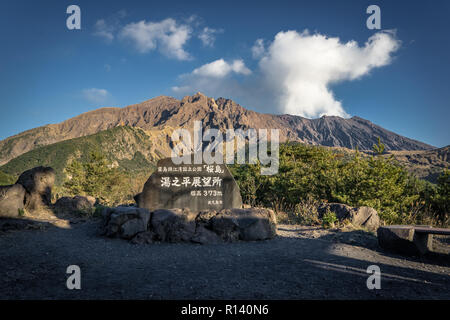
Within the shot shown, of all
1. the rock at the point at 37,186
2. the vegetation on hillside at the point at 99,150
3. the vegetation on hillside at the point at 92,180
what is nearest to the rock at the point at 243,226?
the rock at the point at 37,186

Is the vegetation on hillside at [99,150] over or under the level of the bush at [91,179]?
over

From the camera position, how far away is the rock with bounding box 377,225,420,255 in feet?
17.8

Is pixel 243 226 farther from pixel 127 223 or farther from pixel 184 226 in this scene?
pixel 127 223

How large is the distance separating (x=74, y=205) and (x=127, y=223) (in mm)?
5903

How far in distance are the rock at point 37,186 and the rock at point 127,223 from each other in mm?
5660

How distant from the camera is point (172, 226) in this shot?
22.2ft

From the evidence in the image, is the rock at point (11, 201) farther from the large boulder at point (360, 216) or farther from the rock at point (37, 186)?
the large boulder at point (360, 216)

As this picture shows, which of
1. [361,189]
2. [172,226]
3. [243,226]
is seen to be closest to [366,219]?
[361,189]

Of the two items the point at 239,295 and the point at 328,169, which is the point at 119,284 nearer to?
the point at 239,295

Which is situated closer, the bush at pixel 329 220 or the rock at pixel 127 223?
the rock at pixel 127 223

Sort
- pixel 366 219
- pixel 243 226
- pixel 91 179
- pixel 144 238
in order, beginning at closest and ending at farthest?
1. pixel 144 238
2. pixel 243 226
3. pixel 366 219
4. pixel 91 179

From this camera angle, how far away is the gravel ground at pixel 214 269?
11.0 ft
